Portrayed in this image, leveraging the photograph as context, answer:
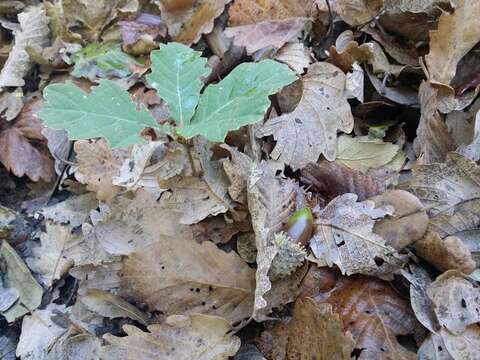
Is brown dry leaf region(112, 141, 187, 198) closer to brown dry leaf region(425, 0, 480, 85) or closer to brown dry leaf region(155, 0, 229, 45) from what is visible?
brown dry leaf region(155, 0, 229, 45)

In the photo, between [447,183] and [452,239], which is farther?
[447,183]

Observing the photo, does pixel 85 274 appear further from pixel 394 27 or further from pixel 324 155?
pixel 394 27

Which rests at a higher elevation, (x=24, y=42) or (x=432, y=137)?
(x=432, y=137)

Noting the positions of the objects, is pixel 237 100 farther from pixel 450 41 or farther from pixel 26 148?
pixel 26 148

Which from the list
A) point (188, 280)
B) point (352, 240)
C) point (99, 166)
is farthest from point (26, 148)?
point (352, 240)

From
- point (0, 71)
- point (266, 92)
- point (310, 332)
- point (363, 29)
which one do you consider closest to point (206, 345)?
point (310, 332)

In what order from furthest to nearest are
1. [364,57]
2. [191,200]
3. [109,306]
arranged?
1. [364,57]
2. [191,200]
3. [109,306]
